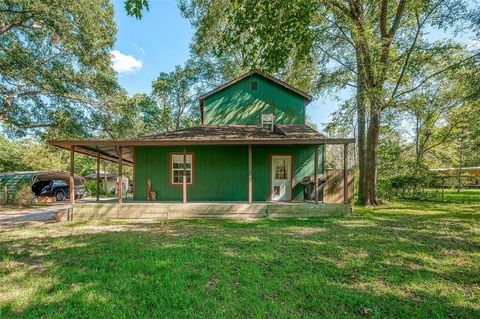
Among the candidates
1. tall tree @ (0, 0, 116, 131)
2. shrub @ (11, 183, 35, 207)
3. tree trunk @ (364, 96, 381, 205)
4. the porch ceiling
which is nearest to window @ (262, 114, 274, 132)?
the porch ceiling

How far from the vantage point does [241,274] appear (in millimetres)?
3975

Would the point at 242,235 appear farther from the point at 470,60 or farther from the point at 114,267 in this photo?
the point at 470,60

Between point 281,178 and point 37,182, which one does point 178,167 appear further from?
point 37,182

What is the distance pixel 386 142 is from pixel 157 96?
23642mm

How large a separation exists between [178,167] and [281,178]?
4.67 metres

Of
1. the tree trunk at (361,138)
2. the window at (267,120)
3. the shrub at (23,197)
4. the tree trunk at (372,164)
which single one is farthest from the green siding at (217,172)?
the shrub at (23,197)

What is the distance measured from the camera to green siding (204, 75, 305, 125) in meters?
13.3

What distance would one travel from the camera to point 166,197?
11.4m

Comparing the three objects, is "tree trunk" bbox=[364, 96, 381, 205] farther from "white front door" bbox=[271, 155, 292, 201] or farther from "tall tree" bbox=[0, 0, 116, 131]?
"tall tree" bbox=[0, 0, 116, 131]

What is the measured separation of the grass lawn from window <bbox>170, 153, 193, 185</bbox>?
15.0 ft

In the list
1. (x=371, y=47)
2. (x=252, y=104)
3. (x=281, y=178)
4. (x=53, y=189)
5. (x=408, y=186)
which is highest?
(x=371, y=47)

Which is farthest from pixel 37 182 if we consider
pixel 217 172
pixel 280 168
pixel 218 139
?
pixel 280 168

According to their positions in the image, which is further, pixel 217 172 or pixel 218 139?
pixel 217 172

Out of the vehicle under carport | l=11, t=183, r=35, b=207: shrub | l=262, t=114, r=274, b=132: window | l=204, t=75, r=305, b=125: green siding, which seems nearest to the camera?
l=262, t=114, r=274, b=132: window
